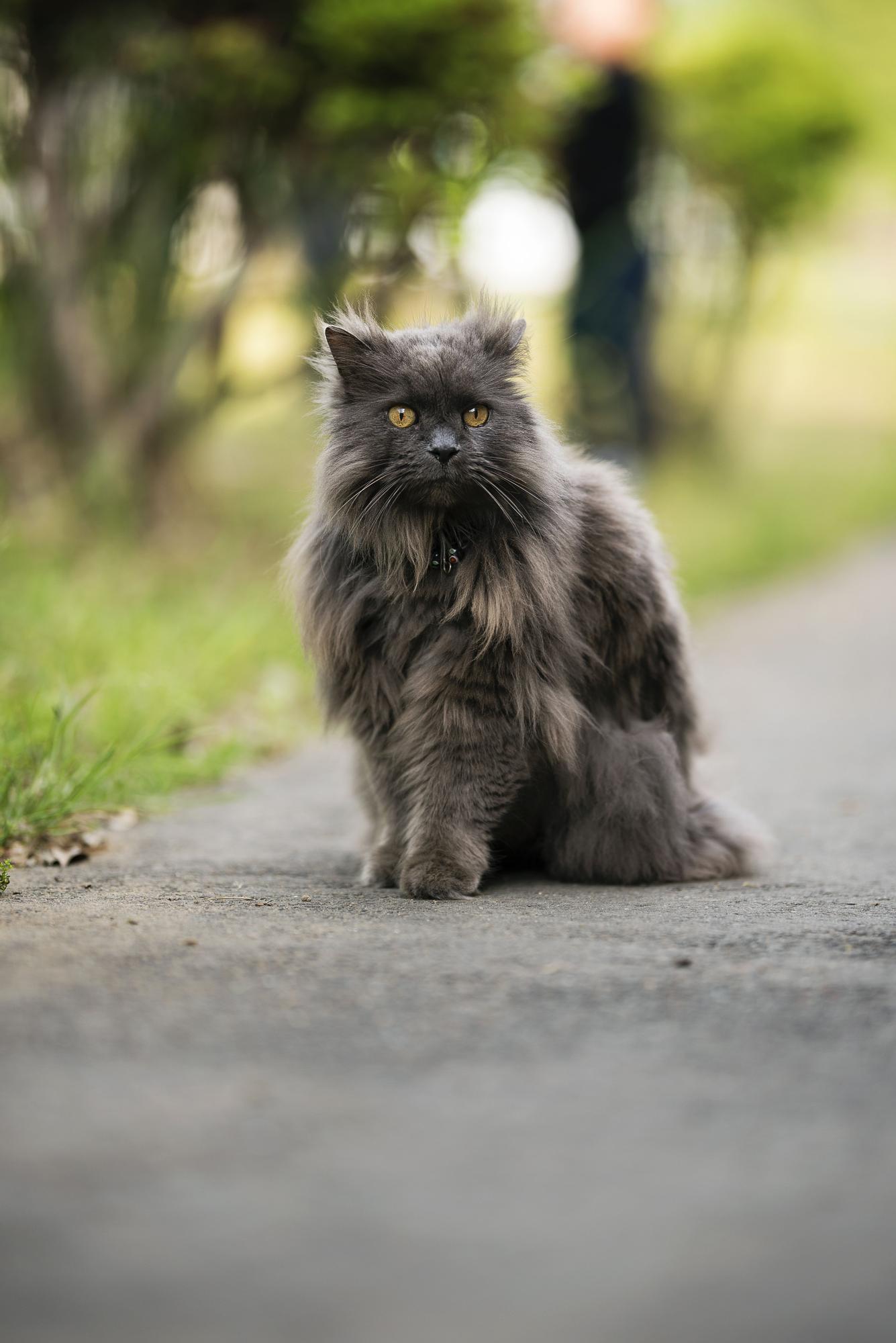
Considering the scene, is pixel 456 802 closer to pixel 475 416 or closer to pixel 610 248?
pixel 475 416

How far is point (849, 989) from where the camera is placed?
2381 mm

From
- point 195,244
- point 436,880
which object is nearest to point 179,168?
point 195,244

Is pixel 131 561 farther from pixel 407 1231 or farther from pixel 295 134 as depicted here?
pixel 407 1231

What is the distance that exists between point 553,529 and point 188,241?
5.55m

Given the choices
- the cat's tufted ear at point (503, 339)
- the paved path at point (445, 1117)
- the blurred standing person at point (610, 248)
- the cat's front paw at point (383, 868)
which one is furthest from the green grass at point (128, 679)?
the blurred standing person at point (610, 248)

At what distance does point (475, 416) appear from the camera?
323 centimetres

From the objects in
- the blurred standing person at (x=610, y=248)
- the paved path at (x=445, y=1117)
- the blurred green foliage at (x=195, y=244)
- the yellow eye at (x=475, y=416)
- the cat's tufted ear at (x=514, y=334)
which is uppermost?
the blurred standing person at (x=610, y=248)

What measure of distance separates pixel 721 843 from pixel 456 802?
2.49 ft

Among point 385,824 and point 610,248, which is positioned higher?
point 610,248

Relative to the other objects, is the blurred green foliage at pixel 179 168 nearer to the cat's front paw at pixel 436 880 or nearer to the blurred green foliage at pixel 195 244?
the blurred green foliage at pixel 195 244

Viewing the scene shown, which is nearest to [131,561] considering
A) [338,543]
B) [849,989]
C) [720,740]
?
[720,740]

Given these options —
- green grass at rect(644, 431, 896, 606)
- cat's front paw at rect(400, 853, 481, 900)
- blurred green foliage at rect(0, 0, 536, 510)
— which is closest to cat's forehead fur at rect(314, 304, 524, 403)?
cat's front paw at rect(400, 853, 481, 900)

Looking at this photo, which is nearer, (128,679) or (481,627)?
(481,627)

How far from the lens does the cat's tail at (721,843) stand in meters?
3.52
